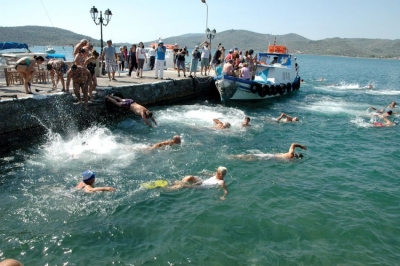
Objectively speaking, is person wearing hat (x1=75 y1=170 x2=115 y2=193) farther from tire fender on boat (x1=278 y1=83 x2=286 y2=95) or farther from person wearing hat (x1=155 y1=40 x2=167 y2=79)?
tire fender on boat (x1=278 y1=83 x2=286 y2=95)

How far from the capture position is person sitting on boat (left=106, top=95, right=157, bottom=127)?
12.6 meters

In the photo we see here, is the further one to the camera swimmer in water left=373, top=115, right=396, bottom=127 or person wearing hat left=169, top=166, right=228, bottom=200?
swimmer in water left=373, top=115, right=396, bottom=127

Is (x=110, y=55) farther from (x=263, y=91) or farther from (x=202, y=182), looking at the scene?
(x=202, y=182)

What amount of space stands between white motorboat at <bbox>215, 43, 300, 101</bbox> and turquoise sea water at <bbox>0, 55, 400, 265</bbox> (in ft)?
22.9

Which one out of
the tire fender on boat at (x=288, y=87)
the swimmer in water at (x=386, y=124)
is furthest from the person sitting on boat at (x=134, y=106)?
the tire fender on boat at (x=288, y=87)

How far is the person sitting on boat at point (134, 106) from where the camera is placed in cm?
1258

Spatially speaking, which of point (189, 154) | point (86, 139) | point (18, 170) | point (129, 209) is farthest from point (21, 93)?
point (129, 209)

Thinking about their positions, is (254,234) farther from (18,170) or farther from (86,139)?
(86,139)

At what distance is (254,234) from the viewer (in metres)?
6.40

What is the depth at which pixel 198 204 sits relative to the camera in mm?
7477

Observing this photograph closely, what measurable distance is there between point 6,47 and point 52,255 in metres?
24.9

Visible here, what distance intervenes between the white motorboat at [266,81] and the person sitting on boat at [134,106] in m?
7.48

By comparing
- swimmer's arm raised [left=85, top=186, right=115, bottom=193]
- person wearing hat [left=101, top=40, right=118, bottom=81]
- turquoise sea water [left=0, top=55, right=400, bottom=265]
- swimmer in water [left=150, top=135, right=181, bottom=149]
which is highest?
person wearing hat [left=101, top=40, right=118, bottom=81]

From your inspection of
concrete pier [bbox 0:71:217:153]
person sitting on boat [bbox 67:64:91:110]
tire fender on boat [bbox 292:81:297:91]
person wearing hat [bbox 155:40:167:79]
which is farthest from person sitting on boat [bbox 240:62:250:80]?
person sitting on boat [bbox 67:64:91:110]
